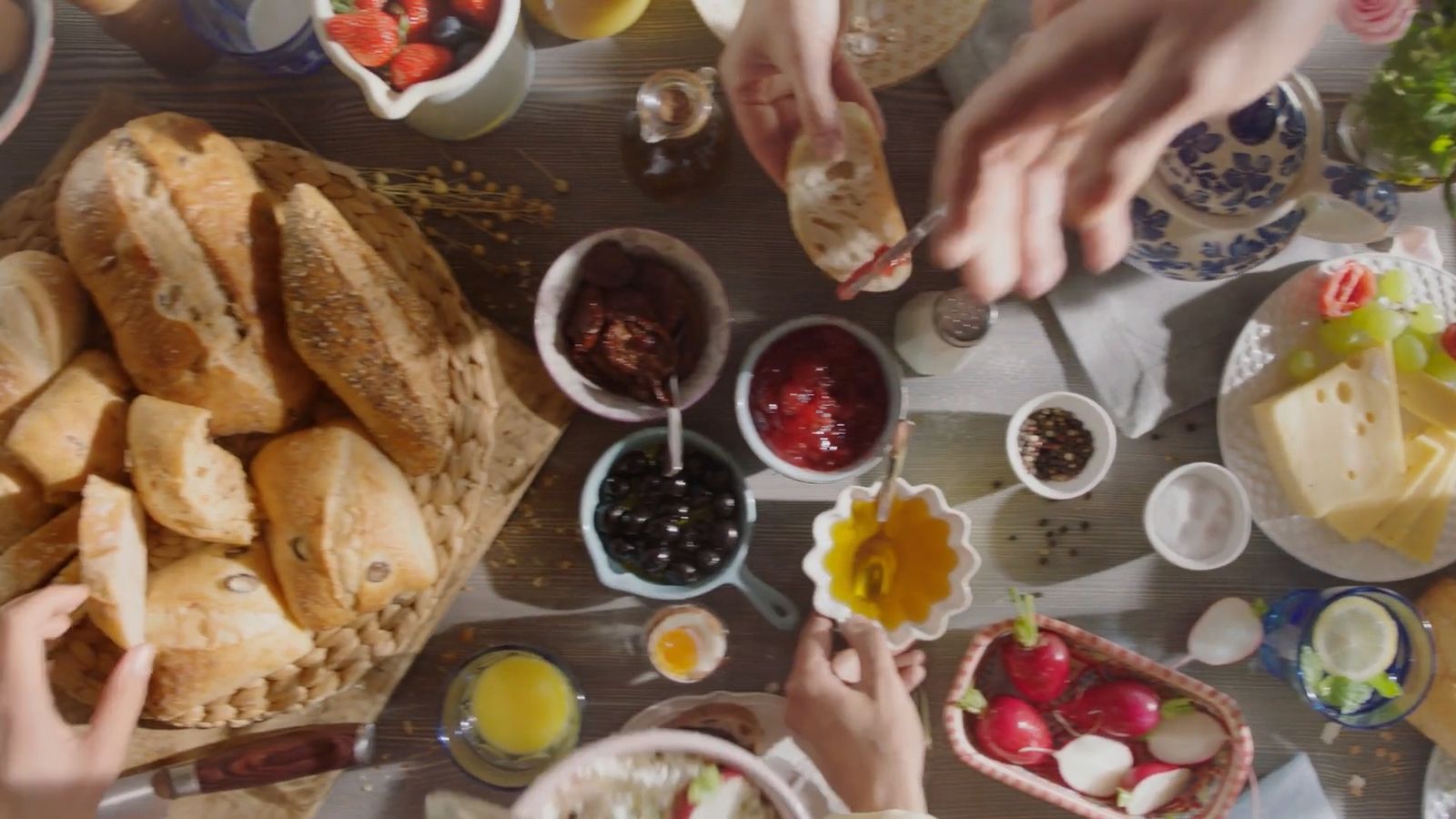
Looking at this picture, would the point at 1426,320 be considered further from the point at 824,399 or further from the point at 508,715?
the point at 508,715

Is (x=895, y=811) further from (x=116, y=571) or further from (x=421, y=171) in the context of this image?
(x=421, y=171)

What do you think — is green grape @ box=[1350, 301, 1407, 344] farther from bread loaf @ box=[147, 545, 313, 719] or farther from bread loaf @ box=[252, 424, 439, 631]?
bread loaf @ box=[147, 545, 313, 719]

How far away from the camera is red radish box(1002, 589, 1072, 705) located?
1039mm

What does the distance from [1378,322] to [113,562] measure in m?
1.28

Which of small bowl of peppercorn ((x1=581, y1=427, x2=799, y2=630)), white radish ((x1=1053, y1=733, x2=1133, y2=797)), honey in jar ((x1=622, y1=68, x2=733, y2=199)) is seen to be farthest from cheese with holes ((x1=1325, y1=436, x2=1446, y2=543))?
honey in jar ((x1=622, y1=68, x2=733, y2=199))

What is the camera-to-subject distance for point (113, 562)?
87cm

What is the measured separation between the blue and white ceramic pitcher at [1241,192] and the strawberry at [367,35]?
76cm

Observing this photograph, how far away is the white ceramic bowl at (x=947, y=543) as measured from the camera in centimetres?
102

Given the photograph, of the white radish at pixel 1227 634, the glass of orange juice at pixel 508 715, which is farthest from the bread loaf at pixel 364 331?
the white radish at pixel 1227 634

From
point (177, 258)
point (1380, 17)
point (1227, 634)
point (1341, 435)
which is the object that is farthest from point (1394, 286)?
point (177, 258)

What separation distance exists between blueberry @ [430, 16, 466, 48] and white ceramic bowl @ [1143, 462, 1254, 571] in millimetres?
875

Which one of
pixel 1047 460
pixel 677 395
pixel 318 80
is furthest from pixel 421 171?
pixel 1047 460

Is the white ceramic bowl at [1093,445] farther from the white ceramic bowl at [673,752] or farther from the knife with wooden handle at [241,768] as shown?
the knife with wooden handle at [241,768]

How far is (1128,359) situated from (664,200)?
559 mm
